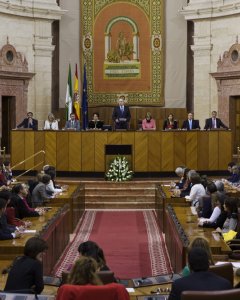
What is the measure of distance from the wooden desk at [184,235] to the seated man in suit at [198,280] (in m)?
2.51

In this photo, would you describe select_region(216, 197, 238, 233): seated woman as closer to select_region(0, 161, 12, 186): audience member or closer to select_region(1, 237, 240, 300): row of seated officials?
select_region(1, 237, 240, 300): row of seated officials

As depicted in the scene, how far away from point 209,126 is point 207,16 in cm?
456

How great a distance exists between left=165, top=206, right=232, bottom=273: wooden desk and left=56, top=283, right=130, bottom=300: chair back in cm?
294

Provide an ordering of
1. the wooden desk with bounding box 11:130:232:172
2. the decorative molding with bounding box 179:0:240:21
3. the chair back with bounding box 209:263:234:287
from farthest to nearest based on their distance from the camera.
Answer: the decorative molding with bounding box 179:0:240:21 < the wooden desk with bounding box 11:130:232:172 < the chair back with bounding box 209:263:234:287

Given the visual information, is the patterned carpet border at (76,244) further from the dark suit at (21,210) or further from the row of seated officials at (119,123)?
the row of seated officials at (119,123)

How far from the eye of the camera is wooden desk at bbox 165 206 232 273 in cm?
737

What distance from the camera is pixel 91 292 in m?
4.38

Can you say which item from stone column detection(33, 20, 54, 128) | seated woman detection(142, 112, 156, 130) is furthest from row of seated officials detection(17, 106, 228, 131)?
stone column detection(33, 20, 54, 128)

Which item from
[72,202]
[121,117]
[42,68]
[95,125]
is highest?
[42,68]

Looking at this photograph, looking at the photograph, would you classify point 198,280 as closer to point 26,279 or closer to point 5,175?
point 26,279

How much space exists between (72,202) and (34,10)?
1133 cm

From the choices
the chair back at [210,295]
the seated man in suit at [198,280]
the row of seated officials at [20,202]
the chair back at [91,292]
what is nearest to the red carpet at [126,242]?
the row of seated officials at [20,202]

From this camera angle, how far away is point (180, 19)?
23.5m

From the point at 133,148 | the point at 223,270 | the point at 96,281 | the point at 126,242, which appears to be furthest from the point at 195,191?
the point at 96,281
